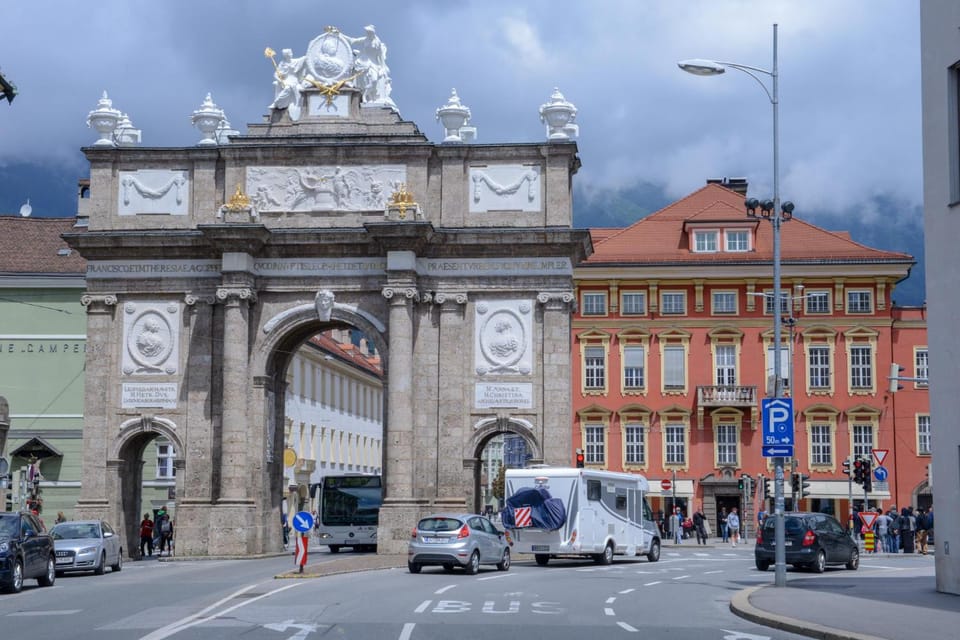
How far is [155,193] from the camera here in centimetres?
4797

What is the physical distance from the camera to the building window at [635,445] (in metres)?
71.8

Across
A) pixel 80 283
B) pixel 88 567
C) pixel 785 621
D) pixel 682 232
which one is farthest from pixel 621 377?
pixel 785 621

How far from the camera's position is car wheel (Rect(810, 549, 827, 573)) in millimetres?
35594

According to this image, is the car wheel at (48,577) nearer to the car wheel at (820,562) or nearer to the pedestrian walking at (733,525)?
the car wheel at (820,562)

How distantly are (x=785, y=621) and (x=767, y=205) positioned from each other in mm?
18230

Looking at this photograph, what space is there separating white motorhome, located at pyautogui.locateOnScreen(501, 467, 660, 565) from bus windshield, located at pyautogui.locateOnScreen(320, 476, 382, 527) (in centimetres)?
1304

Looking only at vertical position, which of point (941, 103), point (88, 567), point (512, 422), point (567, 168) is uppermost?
point (567, 168)

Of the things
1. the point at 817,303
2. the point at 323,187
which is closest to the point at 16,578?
the point at 323,187

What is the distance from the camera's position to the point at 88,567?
1389 inches

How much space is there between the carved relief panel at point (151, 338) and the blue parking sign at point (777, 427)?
24689mm

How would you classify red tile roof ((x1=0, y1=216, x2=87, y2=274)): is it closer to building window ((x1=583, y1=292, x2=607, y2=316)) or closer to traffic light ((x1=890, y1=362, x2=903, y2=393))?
building window ((x1=583, y1=292, x2=607, y2=316))

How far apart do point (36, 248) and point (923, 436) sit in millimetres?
44569

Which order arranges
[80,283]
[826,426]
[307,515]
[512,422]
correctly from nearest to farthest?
[307,515] → [512,422] → [80,283] → [826,426]

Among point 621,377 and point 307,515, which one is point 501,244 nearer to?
point 307,515
